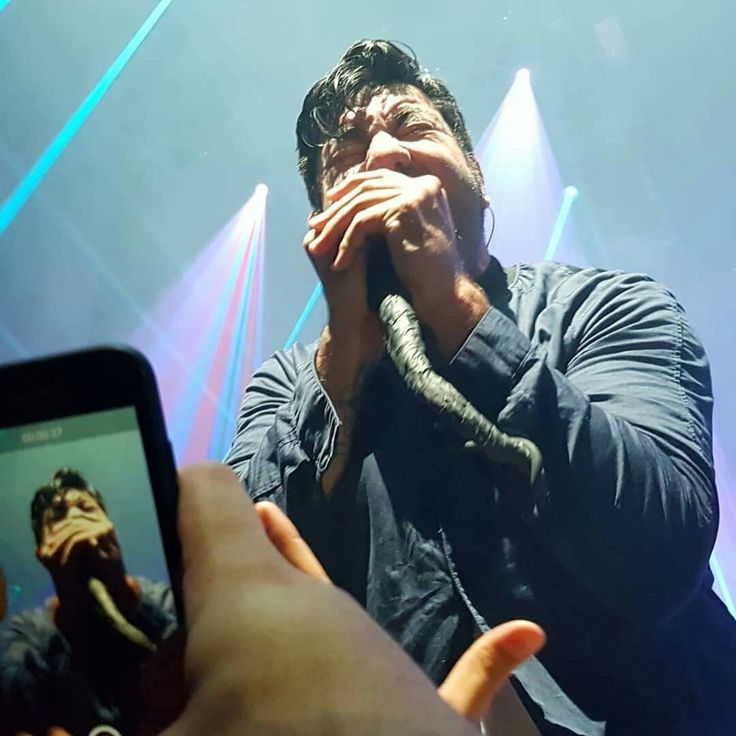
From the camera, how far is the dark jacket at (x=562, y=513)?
44 centimetres

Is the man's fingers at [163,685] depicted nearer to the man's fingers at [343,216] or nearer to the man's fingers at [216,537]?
the man's fingers at [216,537]

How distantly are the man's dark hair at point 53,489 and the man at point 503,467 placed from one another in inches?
8.7

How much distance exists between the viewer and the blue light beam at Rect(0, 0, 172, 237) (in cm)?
77

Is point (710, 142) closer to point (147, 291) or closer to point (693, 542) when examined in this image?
point (693, 542)

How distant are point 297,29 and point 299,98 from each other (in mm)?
81

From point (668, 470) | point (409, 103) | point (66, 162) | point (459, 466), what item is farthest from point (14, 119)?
point (668, 470)

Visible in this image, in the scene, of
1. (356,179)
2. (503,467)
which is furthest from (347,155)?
(503,467)

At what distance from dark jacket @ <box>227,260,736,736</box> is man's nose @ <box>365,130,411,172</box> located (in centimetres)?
12

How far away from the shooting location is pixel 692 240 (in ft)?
1.91

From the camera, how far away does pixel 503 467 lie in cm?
47

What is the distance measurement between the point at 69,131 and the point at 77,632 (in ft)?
2.04

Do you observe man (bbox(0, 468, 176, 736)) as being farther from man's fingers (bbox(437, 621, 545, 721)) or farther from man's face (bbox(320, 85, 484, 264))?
man's face (bbox(320, 85, 484, 264))

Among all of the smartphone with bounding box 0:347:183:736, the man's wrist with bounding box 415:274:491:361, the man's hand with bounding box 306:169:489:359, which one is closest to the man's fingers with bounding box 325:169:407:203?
the man's hand with bounding box 306:169:489:359

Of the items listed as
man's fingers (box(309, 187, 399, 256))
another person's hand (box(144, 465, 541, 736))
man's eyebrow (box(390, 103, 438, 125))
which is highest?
man's eyebrow (box(390, 103, 438, 125))
